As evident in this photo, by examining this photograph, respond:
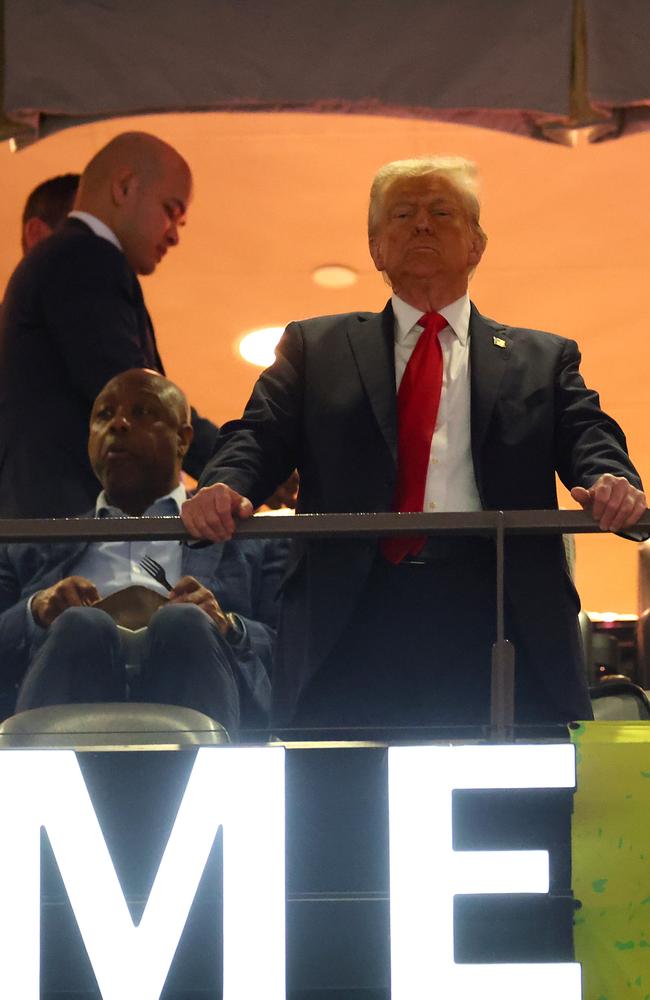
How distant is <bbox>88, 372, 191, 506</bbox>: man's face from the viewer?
3775 mm

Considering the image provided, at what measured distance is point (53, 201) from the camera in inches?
178

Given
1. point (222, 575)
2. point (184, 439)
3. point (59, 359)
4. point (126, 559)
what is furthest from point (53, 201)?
point (222, 575)

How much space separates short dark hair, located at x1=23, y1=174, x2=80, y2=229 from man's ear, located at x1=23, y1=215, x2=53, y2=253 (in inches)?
0.4

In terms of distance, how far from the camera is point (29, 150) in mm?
6199

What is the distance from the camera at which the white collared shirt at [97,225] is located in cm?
401

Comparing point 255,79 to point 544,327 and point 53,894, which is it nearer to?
point 53,894

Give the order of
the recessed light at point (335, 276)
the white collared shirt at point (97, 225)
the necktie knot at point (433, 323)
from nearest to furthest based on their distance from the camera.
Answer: the necktie knot at point (433, 323) < the white collared shirt at point (97, 225) < the recessed light at point (335, 276)

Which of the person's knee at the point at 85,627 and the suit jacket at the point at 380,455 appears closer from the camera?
the suit jacket at the point at 380,455

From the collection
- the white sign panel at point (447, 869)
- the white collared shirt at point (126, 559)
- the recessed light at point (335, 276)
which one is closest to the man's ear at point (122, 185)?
the white collared shirt at point (126, 559)

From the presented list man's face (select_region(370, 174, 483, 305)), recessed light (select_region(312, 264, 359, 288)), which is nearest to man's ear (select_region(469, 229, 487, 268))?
man's face (select_region(370, 174, 483, 305))

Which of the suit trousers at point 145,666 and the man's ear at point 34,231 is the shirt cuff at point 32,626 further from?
the man's ear at point 34,231

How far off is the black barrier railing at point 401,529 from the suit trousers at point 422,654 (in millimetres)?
86

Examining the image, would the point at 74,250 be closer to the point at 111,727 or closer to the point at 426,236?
the point at 426,236

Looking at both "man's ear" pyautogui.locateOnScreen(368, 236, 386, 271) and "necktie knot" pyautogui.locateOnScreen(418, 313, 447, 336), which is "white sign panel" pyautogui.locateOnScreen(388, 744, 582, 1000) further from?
"man's ear" pyautogui.locateOnScreen(368, 236, 386, 271)
